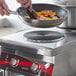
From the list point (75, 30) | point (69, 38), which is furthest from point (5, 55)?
point (75, 30)

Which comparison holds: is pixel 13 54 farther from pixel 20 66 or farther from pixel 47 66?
pixel 47 66

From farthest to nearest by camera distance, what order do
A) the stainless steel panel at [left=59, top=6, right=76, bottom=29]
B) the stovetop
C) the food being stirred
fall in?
1. the stainless steel panel at [left=59, top=6, right=76, bottom=29]
2. the food being stirred
3. the stovetop

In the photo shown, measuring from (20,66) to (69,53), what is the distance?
325 millimetres

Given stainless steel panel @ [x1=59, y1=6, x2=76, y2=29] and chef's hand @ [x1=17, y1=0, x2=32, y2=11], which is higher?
chef's hand @ [x1=17, y1=0, x2=32, y2=11]

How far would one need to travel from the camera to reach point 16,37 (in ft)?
5.10

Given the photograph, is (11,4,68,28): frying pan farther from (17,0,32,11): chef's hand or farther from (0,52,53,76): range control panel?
(0,52,53,76): range control panel

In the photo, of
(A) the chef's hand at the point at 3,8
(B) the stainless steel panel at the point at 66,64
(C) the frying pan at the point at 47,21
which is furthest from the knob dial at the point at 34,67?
(A) the chef's hand at the point at 3,8

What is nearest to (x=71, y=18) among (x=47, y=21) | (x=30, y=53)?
(x=47, y=21)

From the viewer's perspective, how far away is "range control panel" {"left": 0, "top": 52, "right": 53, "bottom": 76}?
1.35 metres

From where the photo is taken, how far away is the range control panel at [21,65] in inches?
53.0

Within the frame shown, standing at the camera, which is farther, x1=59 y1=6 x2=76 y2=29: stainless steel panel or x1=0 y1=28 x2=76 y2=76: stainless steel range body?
x1=59 y1=6 x2=76 y2=29: stainless steel panel

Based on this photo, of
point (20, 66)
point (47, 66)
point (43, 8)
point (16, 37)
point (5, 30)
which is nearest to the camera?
point (47, 66)

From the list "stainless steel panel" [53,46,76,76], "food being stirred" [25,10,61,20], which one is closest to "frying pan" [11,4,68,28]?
"food being stirred" [25,10,61,20]

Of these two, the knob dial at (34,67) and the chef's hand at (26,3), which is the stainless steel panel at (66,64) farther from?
the chef's hand at (26,3)
